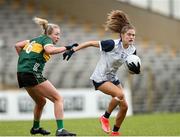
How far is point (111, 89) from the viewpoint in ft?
32.8

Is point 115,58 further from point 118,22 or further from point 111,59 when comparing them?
point 118,22

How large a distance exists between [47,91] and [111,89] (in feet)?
3.85

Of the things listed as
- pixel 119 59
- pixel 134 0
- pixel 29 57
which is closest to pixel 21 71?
pixel 29 57

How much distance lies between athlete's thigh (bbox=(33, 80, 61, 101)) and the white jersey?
1064 millimetres

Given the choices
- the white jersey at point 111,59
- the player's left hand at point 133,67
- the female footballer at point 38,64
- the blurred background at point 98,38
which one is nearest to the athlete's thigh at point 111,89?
the white jersey at point 111,59

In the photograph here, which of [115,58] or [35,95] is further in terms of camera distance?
[115,58]

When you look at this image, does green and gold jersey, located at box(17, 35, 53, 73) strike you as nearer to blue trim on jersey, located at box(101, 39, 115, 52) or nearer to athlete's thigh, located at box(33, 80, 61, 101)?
athlete's thigh, located at box(33, 80, 61, 101)

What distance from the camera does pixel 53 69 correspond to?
21.3m

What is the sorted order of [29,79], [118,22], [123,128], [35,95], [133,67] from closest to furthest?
[29,79] → [133,67] → [35,95] → [118,22] → [123,128]

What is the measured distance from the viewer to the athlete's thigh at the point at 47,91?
9273 mm

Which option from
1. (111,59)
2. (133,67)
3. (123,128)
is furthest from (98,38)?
(133,67)

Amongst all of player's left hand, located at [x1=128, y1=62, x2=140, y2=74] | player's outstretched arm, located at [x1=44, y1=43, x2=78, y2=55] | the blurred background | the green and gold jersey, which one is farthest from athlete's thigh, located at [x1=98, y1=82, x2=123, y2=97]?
the blurred background

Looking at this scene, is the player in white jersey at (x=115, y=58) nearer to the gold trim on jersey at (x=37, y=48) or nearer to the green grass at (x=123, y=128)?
the green grass at (x=123, y=128)

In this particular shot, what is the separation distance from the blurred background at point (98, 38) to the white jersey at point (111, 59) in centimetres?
957
